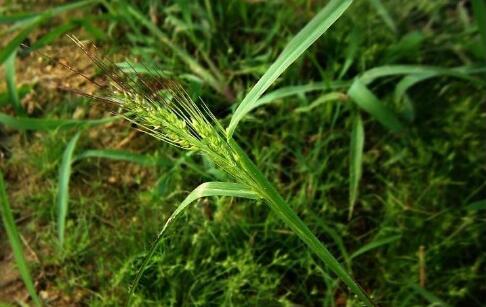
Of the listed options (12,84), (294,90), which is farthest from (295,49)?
(12,84)

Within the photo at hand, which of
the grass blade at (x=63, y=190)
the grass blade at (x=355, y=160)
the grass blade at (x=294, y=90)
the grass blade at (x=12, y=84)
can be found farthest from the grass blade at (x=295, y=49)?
the grass blade at (x=12, y=84)

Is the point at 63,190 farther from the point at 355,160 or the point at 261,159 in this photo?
the point at 355,160

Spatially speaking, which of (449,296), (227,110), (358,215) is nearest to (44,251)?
(227,110)

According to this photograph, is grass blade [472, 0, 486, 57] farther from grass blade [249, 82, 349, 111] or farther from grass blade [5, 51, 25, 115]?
grass blade [5, 51, 25, 115]

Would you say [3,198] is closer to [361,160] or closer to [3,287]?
[3,287]

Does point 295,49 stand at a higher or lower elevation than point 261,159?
higher

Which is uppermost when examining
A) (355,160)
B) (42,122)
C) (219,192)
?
(42,122)
